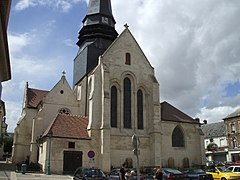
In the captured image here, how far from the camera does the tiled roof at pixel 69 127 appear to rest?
25898 mm

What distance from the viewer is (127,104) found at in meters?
30.6

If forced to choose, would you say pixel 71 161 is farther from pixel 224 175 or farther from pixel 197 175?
pixel 224 175

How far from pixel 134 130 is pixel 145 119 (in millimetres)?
1998

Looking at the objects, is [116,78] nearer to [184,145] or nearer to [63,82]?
[63,82]

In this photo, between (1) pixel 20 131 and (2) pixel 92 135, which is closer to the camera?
(2) pixel 92 135

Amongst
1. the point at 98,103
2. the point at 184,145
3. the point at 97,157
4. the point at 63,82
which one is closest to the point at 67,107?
the point at 63,82

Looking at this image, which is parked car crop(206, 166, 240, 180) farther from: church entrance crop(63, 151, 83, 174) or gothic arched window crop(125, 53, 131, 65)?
gothic arched window crop(125, 53, 131, 65)

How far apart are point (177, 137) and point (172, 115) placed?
9.00 feet

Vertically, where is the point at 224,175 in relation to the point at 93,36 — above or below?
below

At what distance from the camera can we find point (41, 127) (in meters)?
30.3

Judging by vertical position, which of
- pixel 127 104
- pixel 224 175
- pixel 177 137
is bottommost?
pixel 224 175

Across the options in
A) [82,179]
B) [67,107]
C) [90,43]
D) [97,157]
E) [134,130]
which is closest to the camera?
[82,179]

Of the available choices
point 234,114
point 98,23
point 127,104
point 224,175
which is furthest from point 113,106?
point 234,114

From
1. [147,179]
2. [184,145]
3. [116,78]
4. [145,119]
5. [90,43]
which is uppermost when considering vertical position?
[90,43]
